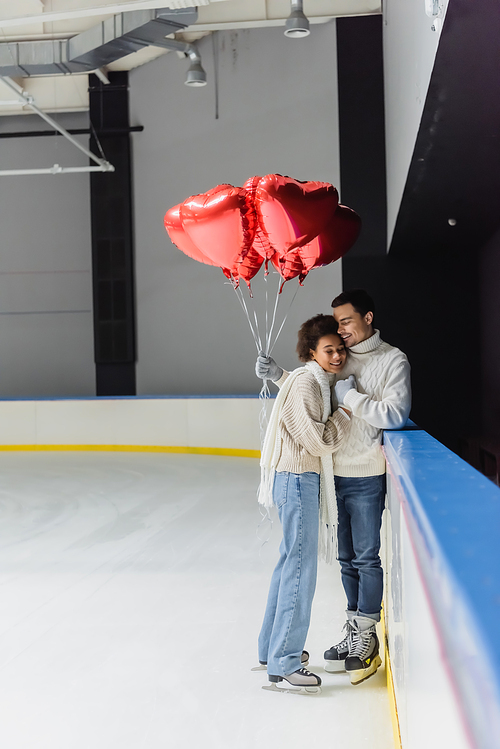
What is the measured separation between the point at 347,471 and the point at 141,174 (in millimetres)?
8927

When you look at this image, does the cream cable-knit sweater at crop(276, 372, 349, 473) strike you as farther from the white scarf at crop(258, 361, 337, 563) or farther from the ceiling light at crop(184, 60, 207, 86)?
the ceiling light at crop(184, 60, 207, 86)

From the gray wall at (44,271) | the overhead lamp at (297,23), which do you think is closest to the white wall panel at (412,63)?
the overhead lamp at (297,23)

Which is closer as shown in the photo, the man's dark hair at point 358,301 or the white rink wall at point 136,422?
the man's dark hair at point 358,301

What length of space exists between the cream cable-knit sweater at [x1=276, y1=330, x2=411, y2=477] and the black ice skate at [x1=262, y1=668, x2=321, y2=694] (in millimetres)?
738

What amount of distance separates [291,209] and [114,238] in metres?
8.33

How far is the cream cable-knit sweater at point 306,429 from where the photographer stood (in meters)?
2.39

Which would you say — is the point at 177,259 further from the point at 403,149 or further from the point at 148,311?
the point at 403,149

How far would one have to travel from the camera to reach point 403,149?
4582 mm

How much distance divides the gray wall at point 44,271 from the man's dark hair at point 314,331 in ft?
29.4

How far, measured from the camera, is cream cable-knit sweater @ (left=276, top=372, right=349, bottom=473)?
239cm

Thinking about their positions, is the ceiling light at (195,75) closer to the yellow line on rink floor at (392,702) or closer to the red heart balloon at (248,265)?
the red heart balloon at (248,265)

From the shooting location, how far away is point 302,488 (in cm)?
244

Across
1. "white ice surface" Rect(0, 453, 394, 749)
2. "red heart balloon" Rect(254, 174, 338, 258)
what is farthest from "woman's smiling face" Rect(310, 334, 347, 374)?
"white ice surface" Rect(0, 453, 394, 749)

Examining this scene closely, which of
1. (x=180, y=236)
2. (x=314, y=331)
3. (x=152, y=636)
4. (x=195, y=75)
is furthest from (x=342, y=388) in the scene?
(x=195, y=75)
